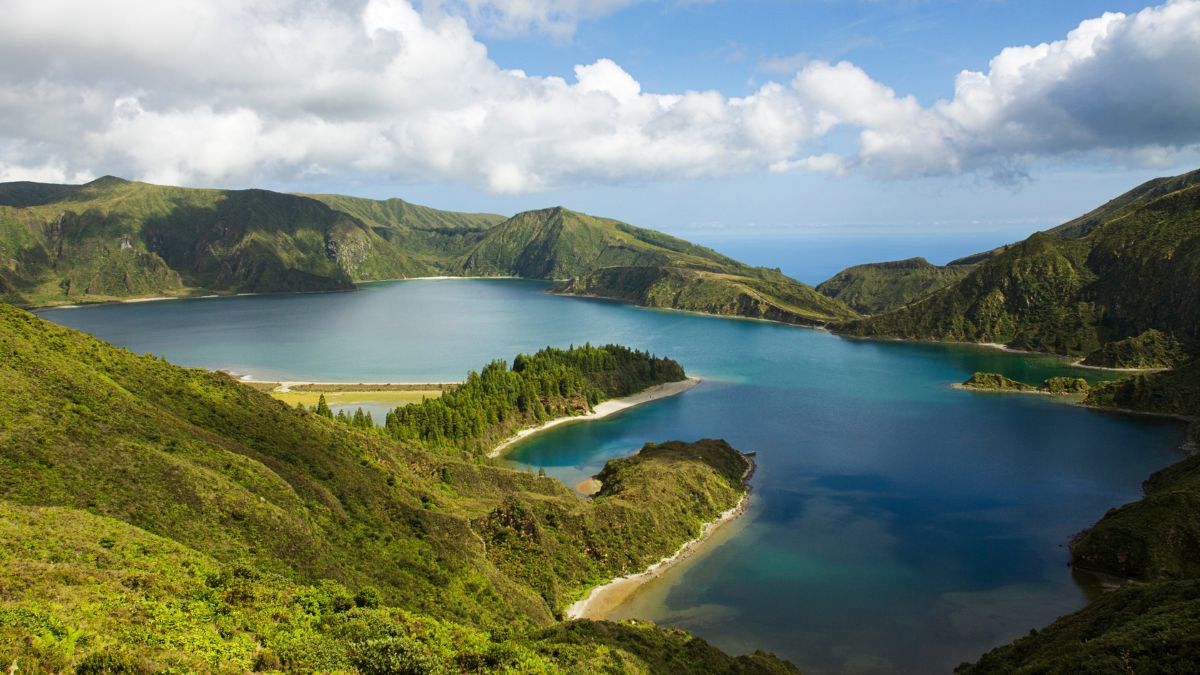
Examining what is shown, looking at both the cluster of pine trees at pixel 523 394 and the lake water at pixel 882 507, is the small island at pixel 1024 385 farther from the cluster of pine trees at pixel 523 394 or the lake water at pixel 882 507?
the cluster of pine trees at pixel 523 394

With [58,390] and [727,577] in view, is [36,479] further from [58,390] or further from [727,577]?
[727,577]

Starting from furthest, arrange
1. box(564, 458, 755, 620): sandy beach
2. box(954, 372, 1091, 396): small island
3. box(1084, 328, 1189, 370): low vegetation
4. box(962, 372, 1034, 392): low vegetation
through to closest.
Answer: box(1084, 328, 1189, 370): low vegetation → box(962, 372, 1034, 392): low vegetation → box(954, 372, 1091, 396): small island → box(564, 458, 755, 620): sandy beach

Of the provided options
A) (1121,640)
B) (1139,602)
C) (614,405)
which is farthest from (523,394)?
(1121,640)

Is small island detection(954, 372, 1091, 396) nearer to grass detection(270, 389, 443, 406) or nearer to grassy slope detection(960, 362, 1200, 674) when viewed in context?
grassy slope detection(960, 362, 1200, 674)

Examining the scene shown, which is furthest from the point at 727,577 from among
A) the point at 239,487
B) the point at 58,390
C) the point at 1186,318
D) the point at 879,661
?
the point at 1186,318

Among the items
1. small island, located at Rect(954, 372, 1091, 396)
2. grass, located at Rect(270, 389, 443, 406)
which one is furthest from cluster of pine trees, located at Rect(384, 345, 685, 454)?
small island, located at Rect(954, 372, 1091, 396)

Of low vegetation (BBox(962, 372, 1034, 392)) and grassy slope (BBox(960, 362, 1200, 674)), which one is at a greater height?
low vegetation (BBox(962, 372, 1034, 392))
